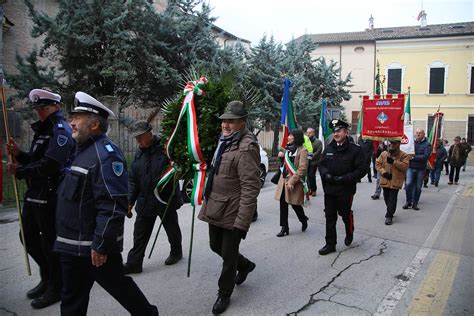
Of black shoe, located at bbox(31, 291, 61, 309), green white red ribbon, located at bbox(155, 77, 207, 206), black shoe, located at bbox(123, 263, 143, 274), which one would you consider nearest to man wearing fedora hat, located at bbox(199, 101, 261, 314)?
green white red ribbon, located at bbox(155, 77, 207, 206)

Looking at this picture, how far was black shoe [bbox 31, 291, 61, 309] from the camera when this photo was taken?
3729mm

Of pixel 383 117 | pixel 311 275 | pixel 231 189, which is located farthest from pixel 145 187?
pixel 383 117

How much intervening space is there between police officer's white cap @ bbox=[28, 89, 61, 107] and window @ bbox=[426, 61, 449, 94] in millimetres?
36342

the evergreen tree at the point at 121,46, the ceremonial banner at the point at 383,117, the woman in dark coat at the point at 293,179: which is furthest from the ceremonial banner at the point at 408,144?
the evergreen tree at the point at 121,46

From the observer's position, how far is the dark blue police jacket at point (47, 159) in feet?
11.8

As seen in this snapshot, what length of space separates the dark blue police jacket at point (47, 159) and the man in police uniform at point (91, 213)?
821mm

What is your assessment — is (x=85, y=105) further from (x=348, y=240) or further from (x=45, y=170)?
(x=348, y=240)

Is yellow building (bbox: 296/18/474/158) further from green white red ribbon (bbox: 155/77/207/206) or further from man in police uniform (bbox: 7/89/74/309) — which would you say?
man in police uniform (bbox: 7/89/74/309)

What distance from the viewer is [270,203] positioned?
9.30m

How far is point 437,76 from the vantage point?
33.9 metres

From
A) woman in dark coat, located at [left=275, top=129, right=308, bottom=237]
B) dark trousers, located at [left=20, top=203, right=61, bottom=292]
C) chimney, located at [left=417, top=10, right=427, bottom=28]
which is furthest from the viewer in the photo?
chimney, located at [left=417, top=10, right=427, bottom=28]

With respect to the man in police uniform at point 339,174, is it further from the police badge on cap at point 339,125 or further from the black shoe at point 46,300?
the black shoe at point 46,300

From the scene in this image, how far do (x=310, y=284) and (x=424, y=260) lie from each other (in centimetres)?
206

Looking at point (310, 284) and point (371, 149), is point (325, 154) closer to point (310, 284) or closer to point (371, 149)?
point (310, 284)
